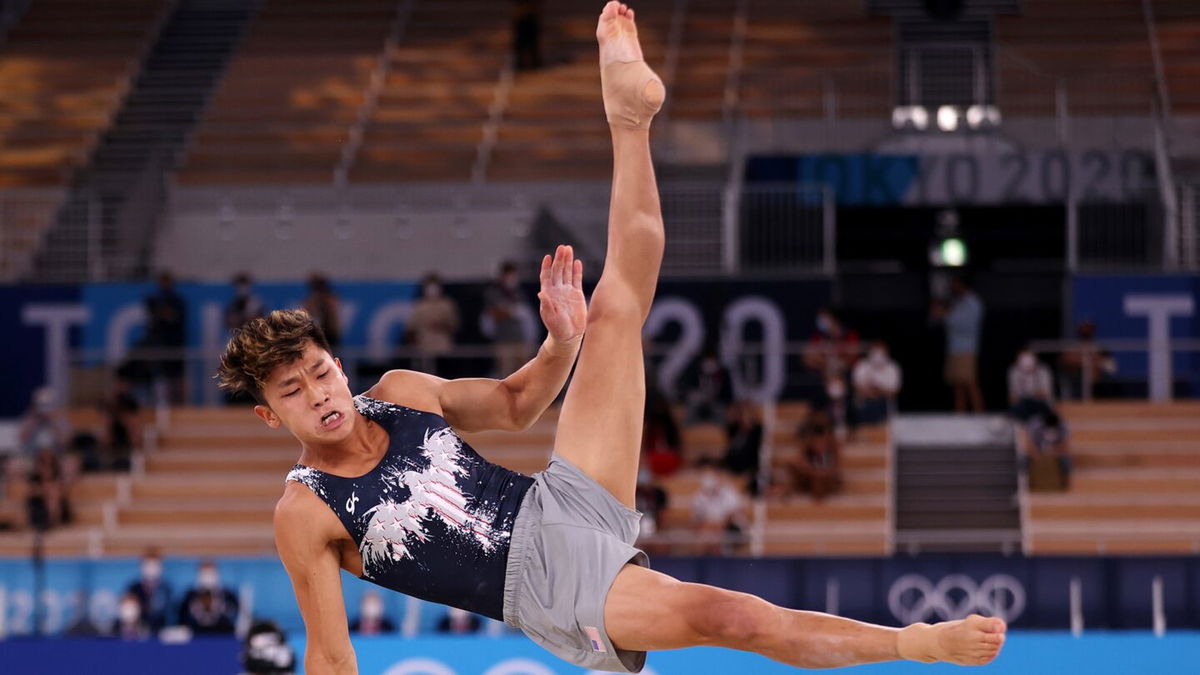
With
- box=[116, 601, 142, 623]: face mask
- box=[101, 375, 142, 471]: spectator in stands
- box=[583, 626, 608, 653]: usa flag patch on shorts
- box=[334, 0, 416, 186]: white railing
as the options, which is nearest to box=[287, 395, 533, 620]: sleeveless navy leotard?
box=[583, 626, 608, 653]: usa flag patch on shorts

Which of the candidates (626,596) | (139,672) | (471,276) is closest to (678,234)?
(471,276)

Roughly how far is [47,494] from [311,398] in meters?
12.9

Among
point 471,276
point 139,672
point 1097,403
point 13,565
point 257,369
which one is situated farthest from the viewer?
point 471,276

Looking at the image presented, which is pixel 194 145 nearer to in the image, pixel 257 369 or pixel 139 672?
pixel 139 672

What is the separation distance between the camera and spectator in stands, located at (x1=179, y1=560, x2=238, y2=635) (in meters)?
14.8

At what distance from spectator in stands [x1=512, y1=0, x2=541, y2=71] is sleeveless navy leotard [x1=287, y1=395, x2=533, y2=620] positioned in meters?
17.8

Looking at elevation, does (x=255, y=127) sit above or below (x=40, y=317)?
above

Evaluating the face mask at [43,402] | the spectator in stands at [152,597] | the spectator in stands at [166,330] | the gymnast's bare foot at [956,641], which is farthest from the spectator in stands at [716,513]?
the gymnast's bare foot at [956,641]

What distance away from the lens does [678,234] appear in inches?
763

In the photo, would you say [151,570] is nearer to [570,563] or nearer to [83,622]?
[83,622]

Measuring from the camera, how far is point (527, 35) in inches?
924

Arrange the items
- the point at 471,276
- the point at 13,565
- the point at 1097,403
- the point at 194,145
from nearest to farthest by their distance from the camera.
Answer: the point at 13,565 → the point at 1097,403 → the point at 471,276 → the point at 194,145

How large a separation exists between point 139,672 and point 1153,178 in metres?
12.5

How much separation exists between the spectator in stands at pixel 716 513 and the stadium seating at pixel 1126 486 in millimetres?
2737
